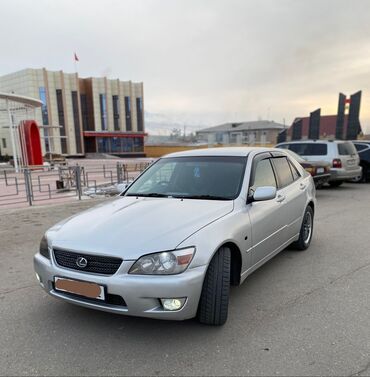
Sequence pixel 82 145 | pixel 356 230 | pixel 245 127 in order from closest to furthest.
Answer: pixel 356 230 < pixel 82 145 < pixel 245 127

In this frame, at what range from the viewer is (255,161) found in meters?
3.87

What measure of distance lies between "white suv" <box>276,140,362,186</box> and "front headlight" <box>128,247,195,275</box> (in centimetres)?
967

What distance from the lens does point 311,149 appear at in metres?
11.3

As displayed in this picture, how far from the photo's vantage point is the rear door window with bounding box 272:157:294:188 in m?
4.34

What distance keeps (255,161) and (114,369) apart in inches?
103

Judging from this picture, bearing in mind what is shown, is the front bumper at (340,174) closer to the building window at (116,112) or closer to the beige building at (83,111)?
the beige building at (83,111)

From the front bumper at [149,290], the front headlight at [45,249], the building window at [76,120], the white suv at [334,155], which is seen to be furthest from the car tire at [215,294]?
the building window at [76,120]

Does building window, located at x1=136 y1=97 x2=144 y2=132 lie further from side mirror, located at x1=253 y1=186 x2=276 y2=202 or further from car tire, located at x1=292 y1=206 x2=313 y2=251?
side mirror, located at x1=253 y1=186 x2=276 y2=202

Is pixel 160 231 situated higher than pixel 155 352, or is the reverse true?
pixel 160 231

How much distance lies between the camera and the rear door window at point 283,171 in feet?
14.3

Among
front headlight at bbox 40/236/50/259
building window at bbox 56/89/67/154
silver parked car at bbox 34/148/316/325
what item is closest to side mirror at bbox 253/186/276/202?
silver parked car at bbox 34/148/316/325

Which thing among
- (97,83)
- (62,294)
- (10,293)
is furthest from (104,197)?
(97,83)

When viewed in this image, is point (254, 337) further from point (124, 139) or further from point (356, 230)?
point (124, 139)

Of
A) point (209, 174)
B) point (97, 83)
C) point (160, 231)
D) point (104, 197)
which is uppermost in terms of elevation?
point (97, 83)
